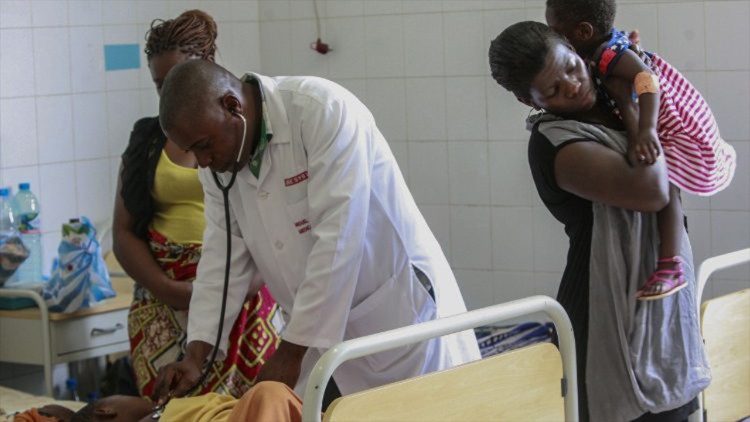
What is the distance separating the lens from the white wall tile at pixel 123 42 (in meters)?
4.68

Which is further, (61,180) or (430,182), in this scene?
(430,182)

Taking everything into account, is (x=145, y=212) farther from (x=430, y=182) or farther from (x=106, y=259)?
(x=430, y=182)

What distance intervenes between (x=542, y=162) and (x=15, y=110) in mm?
2729

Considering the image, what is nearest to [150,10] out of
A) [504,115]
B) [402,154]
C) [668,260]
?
[402,154]

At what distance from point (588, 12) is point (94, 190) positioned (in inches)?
112

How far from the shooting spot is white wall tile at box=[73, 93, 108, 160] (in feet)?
15.0

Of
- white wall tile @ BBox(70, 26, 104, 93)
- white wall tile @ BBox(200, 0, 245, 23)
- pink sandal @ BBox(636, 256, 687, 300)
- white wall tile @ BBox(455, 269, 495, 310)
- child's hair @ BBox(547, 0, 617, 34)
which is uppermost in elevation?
white wall tile @ BBox(200, 0, 245, 23)

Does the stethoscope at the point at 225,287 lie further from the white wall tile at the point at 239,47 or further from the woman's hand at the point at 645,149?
the white wall tile at the point at 239,47

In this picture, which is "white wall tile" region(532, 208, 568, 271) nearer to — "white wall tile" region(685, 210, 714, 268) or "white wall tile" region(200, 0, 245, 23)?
"white wall tile" region(685, 210, 714, 268)

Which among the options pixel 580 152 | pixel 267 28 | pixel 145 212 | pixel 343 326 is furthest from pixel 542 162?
pixel 267 28

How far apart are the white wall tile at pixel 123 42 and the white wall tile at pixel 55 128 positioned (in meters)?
0.23

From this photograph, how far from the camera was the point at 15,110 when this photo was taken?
4.34m

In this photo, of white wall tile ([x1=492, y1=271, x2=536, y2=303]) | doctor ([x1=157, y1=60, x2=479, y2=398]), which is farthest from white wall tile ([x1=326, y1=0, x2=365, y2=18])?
doctor ([x1=157, y1=60, x2=479, y2=398])

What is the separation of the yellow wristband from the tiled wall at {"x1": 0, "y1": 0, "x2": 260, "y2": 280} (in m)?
2.84
